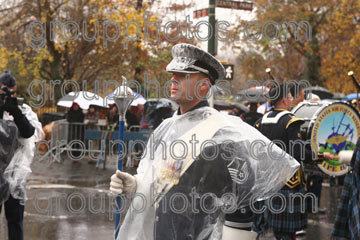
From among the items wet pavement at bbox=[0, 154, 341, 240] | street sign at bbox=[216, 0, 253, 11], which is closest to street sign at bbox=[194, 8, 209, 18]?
street sign at bbox=[216, 0, 253, 11]

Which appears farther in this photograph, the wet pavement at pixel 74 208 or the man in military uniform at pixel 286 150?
the wet pavement at pixel 74 208

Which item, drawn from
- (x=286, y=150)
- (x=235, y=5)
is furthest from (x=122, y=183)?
(x=235, y=5)

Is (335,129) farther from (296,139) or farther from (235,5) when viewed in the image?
(235,5)

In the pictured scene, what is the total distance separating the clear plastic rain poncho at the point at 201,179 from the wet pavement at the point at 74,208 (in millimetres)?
3930

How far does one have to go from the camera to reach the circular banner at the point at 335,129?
694cm

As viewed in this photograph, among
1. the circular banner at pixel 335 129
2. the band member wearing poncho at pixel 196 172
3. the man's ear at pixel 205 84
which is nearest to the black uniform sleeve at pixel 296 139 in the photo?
the circular banner at pixel 335 129

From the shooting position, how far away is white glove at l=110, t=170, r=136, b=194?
299 cm

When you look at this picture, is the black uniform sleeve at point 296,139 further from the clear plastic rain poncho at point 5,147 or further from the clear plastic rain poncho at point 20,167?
the clear plastic rain poncho at point 5,147

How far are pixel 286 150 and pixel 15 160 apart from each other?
258 cm

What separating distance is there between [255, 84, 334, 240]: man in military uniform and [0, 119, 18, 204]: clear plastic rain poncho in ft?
8.34

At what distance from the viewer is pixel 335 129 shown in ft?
22.8

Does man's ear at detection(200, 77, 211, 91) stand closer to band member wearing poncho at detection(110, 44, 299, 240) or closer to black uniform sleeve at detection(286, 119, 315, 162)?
band member wearing poncho at detection(110, 44, 299, 240)

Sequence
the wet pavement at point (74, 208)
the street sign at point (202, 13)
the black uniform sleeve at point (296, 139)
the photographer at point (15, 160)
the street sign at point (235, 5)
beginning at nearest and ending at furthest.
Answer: the photographer at point (15, 160)
the black uniform sleeve at point (296, 139)
the wet pavement at point (74, 208)
the street sign at point (235, 5)
the street sign at point (202, 13)

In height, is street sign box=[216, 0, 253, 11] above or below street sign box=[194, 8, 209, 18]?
above
